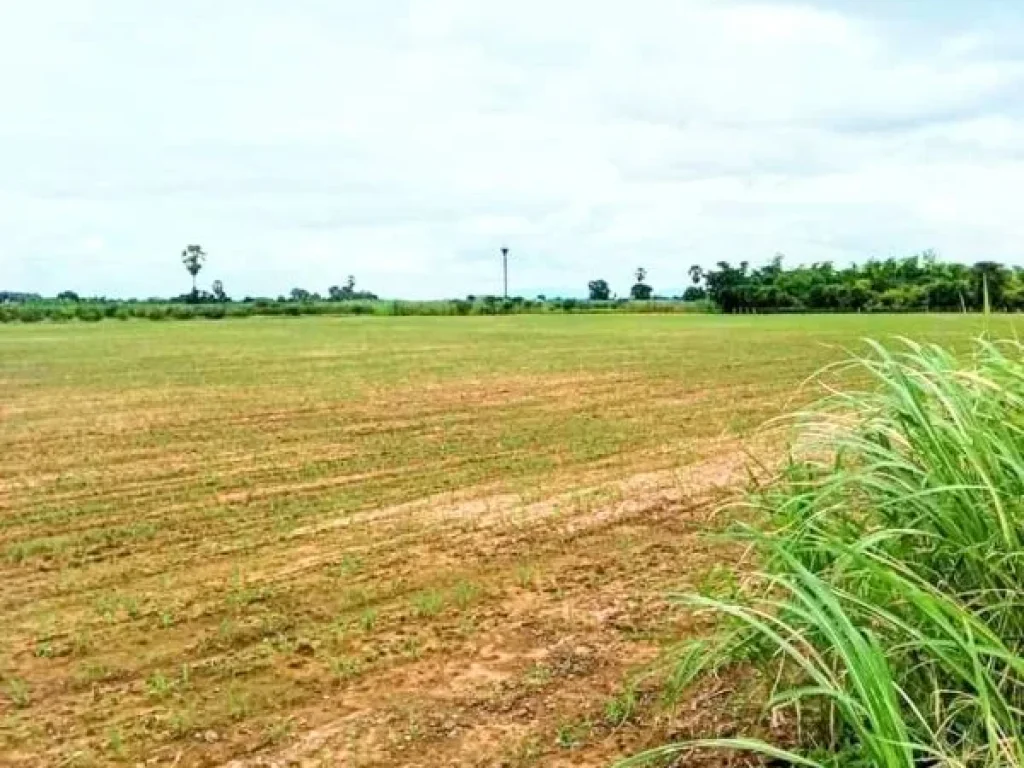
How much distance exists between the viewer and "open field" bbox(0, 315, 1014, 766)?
12.0 ft

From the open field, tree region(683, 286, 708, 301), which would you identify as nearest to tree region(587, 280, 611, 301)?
tree region(683, 286, 708, 301)

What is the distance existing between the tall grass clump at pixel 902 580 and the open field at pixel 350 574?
717mm

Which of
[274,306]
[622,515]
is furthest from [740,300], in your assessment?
[622,515]

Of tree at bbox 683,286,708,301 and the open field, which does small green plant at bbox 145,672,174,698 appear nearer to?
the open field

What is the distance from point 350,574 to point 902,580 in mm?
3626

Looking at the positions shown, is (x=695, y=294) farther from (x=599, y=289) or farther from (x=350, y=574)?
(x=350, y=574)

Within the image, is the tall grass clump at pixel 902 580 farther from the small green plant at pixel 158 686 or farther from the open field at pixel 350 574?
the small green plant at pixel 158 686

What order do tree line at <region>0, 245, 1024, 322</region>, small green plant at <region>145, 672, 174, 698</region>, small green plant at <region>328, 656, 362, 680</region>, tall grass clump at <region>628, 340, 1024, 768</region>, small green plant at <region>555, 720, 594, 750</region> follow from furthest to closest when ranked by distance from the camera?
tree line at <region>0, 245, 1024, 322</region> → small green plant at <region>328, 656, 362, 680</region> → small green plant at <region>145, 672, 174, 698</region> → small green plant at <region>555, 720, 594, 750</region> → tall grass clump at <region>628, 340, 1024, 768</region>

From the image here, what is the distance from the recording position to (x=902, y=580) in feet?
7.99

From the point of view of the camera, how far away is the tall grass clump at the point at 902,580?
2.39m

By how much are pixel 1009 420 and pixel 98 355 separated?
25.5 m

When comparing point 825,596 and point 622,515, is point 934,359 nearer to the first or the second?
point 825,596

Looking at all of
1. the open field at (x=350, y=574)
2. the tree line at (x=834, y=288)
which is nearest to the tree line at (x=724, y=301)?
the tree line at (x=834, y=288)

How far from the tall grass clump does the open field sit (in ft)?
2.35
